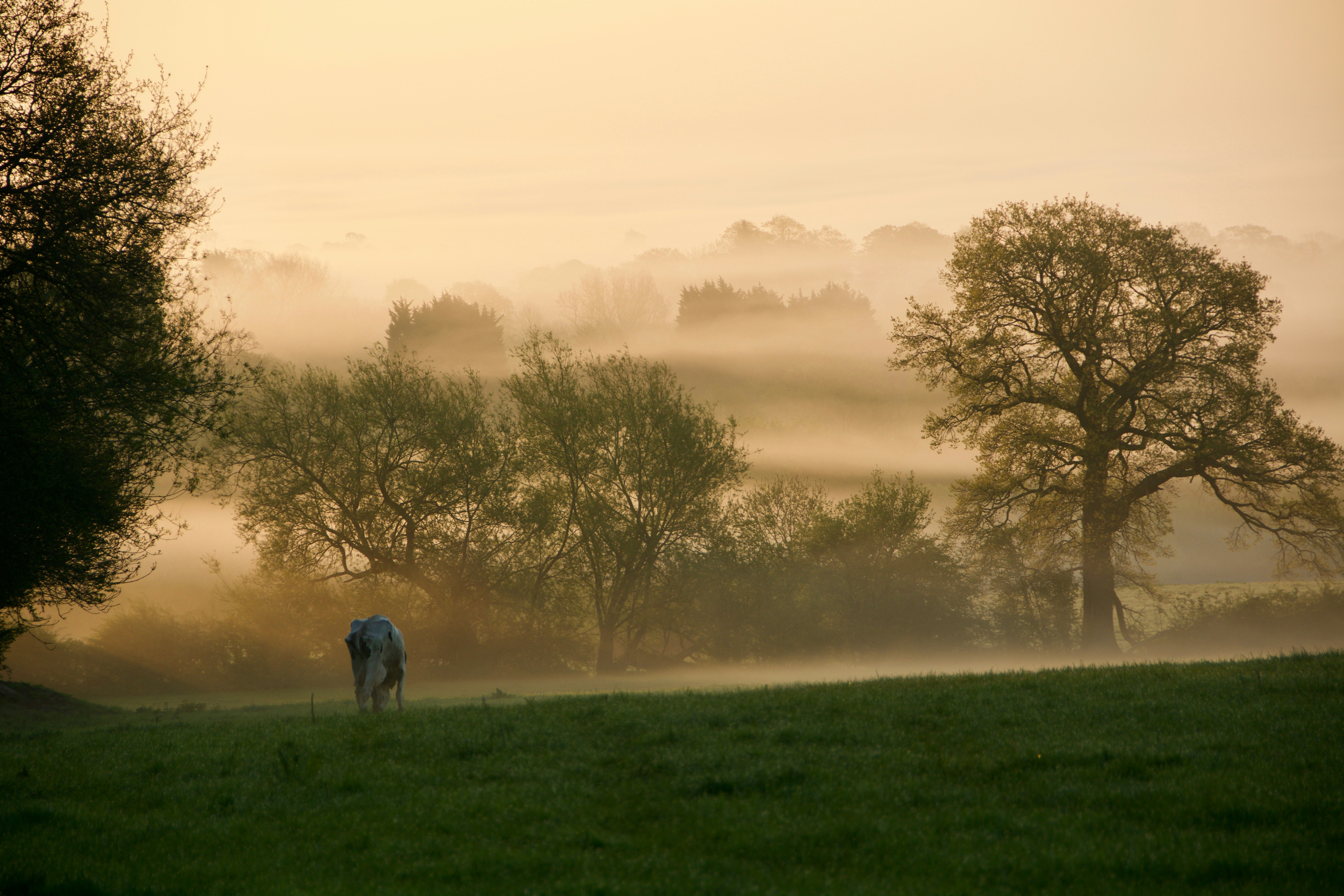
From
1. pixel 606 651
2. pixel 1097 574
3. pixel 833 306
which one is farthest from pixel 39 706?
pixel 833 306

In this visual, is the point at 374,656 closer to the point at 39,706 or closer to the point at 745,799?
the point at 745,799

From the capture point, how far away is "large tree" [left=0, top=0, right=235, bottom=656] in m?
20.6

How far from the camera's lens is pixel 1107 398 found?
38.1 m

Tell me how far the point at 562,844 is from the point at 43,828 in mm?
8098

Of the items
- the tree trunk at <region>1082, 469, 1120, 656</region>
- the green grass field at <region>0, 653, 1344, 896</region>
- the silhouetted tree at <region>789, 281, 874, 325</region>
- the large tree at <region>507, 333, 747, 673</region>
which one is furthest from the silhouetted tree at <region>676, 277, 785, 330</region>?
the green grass field at <region>0, 653, 1344, 896</region>

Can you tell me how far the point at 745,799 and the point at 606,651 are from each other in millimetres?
39551

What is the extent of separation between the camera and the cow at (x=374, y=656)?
74.6ft

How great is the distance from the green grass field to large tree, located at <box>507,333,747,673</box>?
32513 millimetres

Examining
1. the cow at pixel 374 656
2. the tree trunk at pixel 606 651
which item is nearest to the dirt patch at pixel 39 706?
the cow at pixel 374 656

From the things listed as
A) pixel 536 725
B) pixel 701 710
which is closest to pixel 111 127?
pixel 536 725

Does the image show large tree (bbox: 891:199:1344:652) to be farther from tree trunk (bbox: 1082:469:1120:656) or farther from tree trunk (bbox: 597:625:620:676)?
tree trunk (bbox: 597:625:620:676)

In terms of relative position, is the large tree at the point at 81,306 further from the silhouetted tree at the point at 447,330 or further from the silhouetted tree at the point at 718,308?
the silhouetted tree at the point at 718,308

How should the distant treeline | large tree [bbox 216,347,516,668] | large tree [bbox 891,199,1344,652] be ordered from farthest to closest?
the distant treeline, large tree [bbox 216,347,516,668], large tree [bbox 891,199,1344,652]

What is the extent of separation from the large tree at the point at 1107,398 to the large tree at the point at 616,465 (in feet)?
49.8
